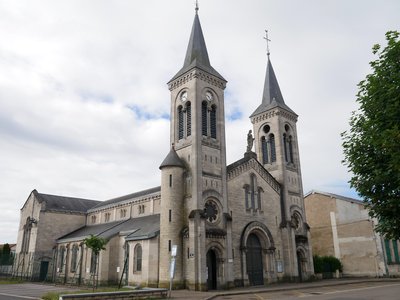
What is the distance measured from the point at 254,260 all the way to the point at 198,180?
1056 cm

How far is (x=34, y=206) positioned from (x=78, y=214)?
641cm

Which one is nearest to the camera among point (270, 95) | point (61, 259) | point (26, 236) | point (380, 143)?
point (380, 143)

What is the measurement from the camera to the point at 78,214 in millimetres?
54812

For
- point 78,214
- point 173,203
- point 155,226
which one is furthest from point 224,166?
point 78,214

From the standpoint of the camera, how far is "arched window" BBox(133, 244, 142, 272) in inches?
1308

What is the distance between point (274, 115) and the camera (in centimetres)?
4353

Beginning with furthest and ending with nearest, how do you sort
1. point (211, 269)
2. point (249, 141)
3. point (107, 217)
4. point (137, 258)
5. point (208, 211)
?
point (107, 217) < point (249, 141) < point (137, 258) < point (208, 211) < point (211, 269)

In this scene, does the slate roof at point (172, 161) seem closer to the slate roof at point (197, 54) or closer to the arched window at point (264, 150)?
the slate roof at point (197, 54)

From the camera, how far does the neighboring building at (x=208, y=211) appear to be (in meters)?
30.9

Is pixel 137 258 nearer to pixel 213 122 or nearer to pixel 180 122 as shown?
pixel 180 122

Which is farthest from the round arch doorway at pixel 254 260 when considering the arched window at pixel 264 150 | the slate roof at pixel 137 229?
the arched window at pixel 264 150

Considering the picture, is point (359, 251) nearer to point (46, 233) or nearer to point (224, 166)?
point (224, 166)

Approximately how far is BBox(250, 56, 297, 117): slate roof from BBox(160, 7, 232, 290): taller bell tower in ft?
31.2

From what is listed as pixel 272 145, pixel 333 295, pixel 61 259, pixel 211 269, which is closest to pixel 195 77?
pixel 272 145
